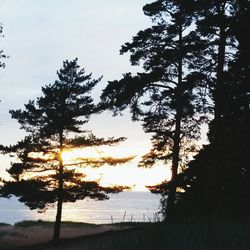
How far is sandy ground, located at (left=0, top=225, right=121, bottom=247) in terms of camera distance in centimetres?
2925

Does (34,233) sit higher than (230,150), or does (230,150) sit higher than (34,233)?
(230,150)

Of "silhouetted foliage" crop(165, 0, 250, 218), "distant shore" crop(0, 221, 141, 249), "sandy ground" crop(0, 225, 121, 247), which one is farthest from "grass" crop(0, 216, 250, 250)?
"sandy ground" crop(0, 225, 121, 247)

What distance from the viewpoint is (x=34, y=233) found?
1348 inches

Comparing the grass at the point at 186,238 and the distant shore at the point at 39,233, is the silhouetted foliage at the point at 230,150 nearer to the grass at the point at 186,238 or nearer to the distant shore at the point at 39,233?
the grass at the point at 186,238

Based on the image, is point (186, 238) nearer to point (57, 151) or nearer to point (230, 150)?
point (230, 150)

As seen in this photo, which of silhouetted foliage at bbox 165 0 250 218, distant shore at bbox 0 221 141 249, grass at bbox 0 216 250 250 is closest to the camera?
grass at bbox 0 216 250 250

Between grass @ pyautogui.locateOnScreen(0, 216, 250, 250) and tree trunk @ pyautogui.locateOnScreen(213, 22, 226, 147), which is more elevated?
tree trunk @ pyautogui.locateOnScreen(213, 22, 226, 147)

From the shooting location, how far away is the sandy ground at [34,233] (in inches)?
1152

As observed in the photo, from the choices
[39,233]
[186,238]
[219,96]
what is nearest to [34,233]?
[39,233]

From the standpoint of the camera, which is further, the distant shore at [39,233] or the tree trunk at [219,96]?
the distant shore at [39,233]

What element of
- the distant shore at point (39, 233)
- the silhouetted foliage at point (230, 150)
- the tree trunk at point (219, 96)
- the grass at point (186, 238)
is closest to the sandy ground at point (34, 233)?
the distant shore at point (39, 233)

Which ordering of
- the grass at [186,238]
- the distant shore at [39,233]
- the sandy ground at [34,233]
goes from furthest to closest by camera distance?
the sandy ground at [34,233]
the distant shore at [39,233]
the grass at [186,238]

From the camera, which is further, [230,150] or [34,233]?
[34,233]

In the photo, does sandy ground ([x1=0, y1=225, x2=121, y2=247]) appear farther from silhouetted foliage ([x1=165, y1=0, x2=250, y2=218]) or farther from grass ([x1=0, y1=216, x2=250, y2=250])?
grass ([x1=0, y1=216, x2=250, y2=250])
